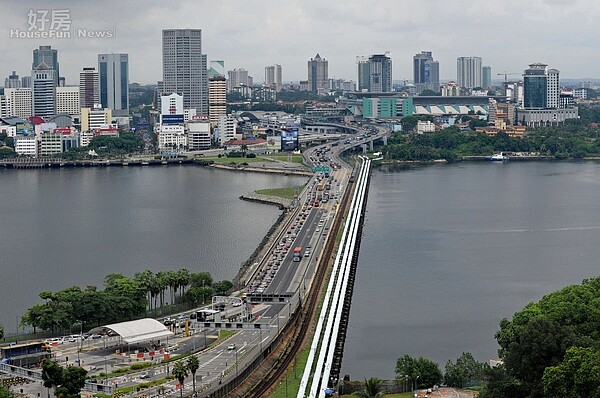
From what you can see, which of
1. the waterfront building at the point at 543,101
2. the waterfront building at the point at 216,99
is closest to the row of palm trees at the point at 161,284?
the waterfront building at the point at 216,99

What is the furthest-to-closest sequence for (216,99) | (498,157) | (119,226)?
1. (216,99)
2. (498,157)
3. (119,226)

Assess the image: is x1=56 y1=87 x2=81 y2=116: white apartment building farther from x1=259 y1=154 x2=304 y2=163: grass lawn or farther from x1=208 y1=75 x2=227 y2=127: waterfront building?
x1=259 y1=154 x2=304 y2=163: grass lawn

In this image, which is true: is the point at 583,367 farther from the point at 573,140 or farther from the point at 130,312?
the point at 573,140

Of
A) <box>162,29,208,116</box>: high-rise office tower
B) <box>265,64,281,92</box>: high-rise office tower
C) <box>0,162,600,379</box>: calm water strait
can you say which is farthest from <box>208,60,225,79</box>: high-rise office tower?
<box>265,64,281,92</box>: high-rise office tower

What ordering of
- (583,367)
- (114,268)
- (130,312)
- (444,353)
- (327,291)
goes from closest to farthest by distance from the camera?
(583,367) → (444,353) → (130,312) → (327,291) → (114,268)

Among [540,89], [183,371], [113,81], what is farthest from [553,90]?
[183,371]

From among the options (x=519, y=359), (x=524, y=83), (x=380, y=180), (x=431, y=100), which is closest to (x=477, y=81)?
(x=431, y=100)

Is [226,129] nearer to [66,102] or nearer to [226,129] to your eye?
[226,129]

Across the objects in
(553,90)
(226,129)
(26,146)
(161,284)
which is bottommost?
(161,284)
